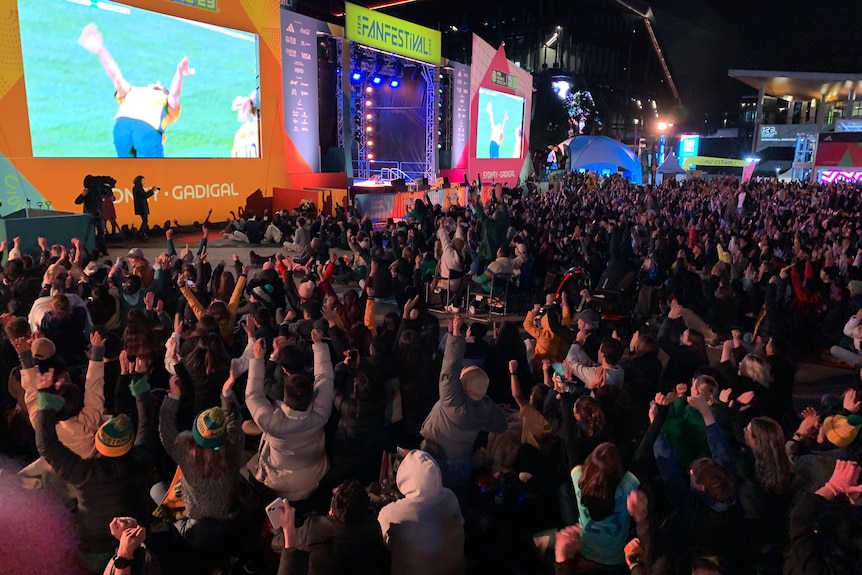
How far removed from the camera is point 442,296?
32.9ft

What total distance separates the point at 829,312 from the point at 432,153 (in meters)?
20.7

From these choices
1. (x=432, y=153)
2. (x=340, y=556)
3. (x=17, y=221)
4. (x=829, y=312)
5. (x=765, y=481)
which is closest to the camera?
(x=340, y=556)

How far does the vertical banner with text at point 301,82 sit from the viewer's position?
63.4 feet

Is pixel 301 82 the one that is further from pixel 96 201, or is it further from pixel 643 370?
pixel 643 370

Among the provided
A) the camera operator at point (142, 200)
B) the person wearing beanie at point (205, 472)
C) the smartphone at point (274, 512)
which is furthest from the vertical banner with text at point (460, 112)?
the smartphone at point (274, 512)

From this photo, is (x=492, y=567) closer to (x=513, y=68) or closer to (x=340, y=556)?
(x=340, y=556)

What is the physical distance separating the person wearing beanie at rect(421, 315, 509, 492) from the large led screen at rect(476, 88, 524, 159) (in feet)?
87.4

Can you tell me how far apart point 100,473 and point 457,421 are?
199 cm

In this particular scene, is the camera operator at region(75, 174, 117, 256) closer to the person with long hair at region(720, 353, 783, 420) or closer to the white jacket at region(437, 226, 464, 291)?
the white jacket at region(437, 226, 464, 291)

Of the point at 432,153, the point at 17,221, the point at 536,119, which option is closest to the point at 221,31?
the point at 17,221

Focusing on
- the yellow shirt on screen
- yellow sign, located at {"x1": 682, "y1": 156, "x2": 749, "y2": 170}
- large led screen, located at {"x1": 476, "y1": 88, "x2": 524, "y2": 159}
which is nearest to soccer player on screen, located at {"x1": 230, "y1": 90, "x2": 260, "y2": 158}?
the yellow shirt on screen

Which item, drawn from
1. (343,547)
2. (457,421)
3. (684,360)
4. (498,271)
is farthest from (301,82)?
(343,547)

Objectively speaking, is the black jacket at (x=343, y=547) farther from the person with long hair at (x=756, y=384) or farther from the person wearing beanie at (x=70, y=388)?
the person with long hair at (x=756, y=384)

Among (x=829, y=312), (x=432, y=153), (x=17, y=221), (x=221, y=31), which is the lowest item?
(x=829, y=312)
